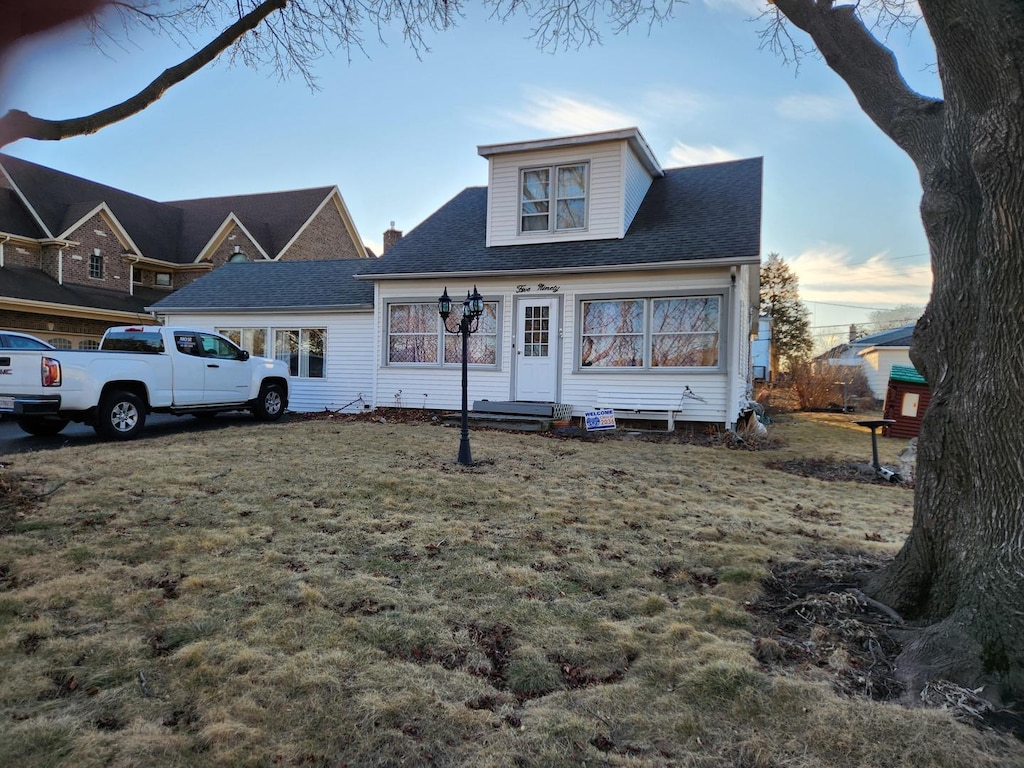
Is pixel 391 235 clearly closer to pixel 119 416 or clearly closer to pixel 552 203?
pixel 552 203

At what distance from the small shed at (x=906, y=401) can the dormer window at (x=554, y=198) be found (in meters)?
8.48

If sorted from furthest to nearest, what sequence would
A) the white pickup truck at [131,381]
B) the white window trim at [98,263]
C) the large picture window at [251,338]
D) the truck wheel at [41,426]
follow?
1. the white window trim at [98,263]
2. the large picture window at [251,338]
3. the truck wheel at [41,426]
4. the white pickup truck at [131,381]

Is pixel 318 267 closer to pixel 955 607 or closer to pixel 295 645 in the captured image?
pixel 295 645

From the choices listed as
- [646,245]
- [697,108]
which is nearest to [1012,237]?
[697,108]

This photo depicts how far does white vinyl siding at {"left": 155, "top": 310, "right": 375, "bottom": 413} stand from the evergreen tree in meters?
28.6

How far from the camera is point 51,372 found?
9.02 metres

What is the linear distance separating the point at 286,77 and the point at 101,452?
5712mm

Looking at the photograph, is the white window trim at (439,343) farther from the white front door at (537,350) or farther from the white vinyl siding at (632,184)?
the white vinyl siding at (632,184)

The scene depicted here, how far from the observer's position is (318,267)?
1831cm

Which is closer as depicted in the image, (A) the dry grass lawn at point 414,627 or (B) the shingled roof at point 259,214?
(A) the dry grass lawn at point 414,627

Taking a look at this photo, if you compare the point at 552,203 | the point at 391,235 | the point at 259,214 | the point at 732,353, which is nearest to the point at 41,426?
the point at 552,203

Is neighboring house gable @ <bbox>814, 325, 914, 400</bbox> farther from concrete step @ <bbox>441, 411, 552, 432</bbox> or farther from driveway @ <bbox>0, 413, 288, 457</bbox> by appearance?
driveway @ <bbox>0, 413, 288, 457</bbox>

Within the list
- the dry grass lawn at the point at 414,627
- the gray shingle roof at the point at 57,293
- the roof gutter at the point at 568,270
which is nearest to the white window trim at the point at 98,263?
the gray shingle roof at the point at 57,293

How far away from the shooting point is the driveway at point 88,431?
9333 mm
